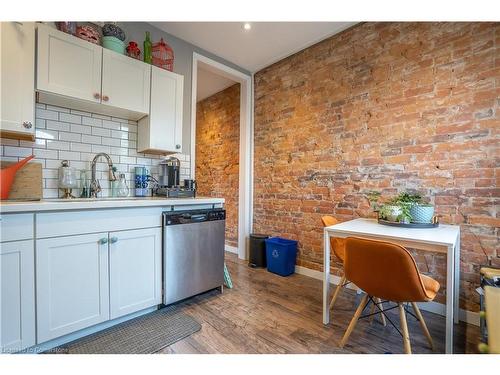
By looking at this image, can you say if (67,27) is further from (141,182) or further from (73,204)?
(73,204)

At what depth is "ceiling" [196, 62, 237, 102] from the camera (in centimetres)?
366

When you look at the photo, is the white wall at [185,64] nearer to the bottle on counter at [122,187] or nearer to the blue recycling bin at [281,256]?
the bottle on counter at [122,187]

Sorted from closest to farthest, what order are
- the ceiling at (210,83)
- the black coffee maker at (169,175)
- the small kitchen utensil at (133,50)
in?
the small kitchen utensil at (133,50)
the black coffee maker at (169,175)
the ceiling at (210,83)

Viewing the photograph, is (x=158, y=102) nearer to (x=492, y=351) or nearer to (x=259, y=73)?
(x=259, y=73)

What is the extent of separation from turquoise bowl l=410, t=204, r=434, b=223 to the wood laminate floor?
0.82m

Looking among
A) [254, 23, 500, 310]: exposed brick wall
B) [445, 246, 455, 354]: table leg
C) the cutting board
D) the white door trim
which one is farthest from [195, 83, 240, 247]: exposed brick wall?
[445, 246, 455, 354]: table leg

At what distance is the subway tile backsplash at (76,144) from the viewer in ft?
6.26

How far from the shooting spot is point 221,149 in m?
4.17

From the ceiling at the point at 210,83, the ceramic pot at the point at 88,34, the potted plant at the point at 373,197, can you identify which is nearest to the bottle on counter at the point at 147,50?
the ceramic pot at the point at 88,34

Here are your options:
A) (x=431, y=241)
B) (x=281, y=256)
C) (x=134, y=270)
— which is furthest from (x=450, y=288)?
Answer: (x=134, y=270)

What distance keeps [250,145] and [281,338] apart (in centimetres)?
256

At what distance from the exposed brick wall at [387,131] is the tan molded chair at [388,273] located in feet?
2.86

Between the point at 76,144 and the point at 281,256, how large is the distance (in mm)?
2426

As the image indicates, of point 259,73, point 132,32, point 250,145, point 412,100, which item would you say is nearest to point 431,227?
point 412,100
